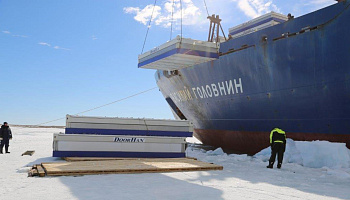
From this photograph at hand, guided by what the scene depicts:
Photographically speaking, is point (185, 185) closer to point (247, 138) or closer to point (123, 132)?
point (123, 132)

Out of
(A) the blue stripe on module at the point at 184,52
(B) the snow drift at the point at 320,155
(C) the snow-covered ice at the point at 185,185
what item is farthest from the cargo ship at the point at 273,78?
(C) the snow-covered ice at the point at 185,185

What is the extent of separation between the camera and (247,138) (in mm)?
15516

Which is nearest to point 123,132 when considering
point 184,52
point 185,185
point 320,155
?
point 184,52

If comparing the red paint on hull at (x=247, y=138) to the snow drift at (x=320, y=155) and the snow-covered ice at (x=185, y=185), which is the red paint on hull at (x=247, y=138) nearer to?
the snow drift at (x=320, y=155)

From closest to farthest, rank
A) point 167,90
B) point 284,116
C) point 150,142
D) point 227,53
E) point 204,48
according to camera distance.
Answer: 1. point 150,142
2. point 284,116
3. point 204,48
4. point 227,53
5. point 167,90

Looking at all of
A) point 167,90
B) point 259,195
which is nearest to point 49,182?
point 259,195

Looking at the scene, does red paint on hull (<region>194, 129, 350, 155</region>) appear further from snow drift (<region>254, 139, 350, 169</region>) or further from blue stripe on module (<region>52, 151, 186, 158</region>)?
blue stripe on module (<region>52, 151, 186, 158</region>)

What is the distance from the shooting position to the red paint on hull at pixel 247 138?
11797 mm

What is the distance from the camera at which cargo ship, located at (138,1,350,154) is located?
11.2m

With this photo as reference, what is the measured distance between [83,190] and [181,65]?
11.3m

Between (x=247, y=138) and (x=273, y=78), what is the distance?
3.94 m

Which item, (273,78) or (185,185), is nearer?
(185,185)

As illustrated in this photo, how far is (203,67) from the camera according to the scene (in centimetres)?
1694

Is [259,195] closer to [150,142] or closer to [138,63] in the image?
[150,142]
